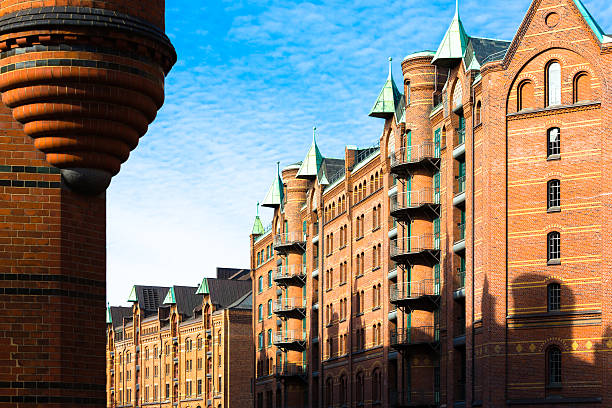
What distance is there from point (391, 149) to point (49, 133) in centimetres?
5541

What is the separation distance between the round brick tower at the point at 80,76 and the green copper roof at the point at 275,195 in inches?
3196

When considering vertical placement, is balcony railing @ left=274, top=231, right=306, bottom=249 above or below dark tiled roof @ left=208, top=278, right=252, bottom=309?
above

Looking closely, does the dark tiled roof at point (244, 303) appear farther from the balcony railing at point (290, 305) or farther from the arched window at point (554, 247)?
the arched window at point (554, 247)

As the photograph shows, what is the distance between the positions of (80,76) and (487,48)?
47.6 meters

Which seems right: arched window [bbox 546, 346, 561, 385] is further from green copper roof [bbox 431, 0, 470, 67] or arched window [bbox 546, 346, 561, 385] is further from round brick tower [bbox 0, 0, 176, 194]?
round brick tower [bbox 0, 0, 176, 194]

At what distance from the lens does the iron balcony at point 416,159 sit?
64.4 meters

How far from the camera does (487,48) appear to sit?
62031 millimetres

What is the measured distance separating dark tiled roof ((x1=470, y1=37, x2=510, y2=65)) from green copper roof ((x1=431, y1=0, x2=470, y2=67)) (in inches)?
25.6

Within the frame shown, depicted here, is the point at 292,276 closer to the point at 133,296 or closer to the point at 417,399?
the point at 417,399

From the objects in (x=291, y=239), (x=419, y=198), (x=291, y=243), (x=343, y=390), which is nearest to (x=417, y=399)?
(x=419, y=198)

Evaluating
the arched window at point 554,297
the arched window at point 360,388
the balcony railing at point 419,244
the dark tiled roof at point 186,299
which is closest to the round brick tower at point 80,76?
the arched window at point 554,297

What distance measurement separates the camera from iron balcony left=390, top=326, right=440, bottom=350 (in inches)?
2490

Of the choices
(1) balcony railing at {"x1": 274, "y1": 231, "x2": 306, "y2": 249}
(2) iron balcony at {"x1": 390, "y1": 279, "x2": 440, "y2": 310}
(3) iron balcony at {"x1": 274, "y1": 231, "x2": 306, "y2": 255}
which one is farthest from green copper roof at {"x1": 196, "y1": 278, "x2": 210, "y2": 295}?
(2) iron balcony at {"x1": 390, "y1": 279, "x2": 440, "y2": 310}

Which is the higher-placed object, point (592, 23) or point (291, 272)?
point (592, 23)
